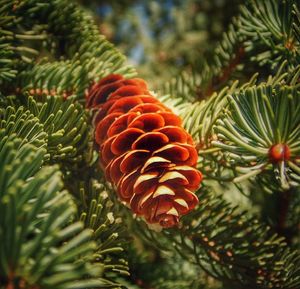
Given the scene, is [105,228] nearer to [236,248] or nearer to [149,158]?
[149,158]

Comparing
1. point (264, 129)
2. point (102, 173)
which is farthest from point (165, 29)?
point (264, 129)

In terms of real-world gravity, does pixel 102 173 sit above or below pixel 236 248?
above

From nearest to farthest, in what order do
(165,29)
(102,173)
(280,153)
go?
(280,153)
(102,173)
(165,29)

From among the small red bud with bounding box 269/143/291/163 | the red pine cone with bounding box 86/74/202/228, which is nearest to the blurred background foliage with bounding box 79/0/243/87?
the red pine cone with bounding box 86/74/202/228

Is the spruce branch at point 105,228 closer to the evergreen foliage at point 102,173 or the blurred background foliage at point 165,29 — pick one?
the evergreen foliage at point 102,173

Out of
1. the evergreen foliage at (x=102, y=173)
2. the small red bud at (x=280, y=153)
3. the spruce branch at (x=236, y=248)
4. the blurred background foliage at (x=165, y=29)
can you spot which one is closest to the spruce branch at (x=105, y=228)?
the evergreen foliage at (x=102, y=173)

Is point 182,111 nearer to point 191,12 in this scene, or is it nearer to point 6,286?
point 6,286
